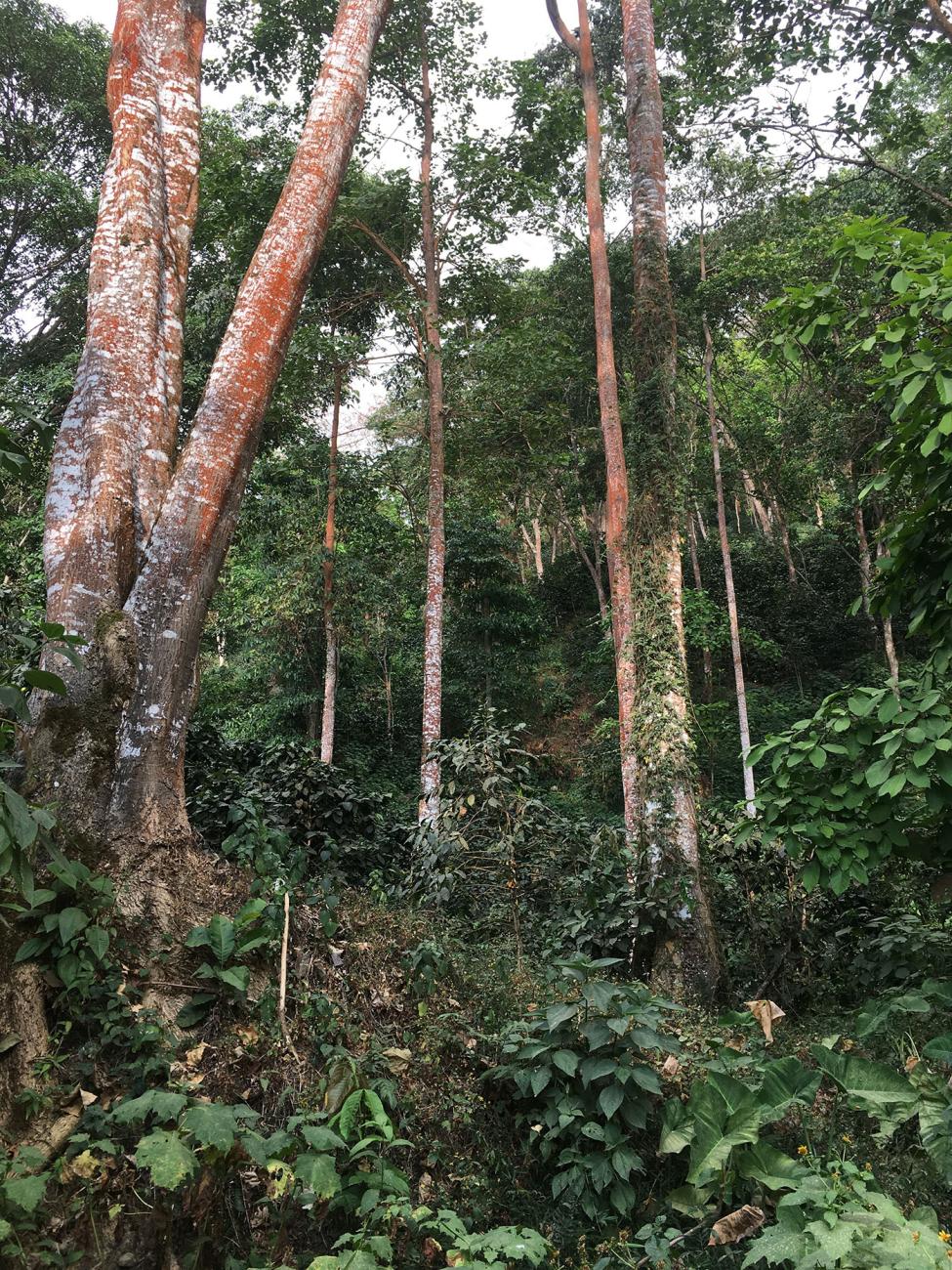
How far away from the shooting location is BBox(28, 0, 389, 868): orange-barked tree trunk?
3.20m

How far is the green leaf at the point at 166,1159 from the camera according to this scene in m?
1.99

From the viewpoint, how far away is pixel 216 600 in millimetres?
17031

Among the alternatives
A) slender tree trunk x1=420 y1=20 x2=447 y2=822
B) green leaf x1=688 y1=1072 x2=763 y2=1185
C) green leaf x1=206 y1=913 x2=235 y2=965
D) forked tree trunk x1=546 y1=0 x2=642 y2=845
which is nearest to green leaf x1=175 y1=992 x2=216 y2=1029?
green leaf x1=206 y1=913 x2=235 y2=965

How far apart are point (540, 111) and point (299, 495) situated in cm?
744

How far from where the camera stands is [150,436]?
3758 mm

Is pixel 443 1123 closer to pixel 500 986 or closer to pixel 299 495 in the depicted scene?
pixel 500 986

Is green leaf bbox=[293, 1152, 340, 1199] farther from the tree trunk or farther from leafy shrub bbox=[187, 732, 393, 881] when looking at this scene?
the tree trunk

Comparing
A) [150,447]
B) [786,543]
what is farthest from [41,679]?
[786,543]

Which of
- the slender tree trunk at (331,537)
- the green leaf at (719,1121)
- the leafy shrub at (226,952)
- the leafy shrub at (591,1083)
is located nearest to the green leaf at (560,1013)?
the leafy shrub at (591,1083)

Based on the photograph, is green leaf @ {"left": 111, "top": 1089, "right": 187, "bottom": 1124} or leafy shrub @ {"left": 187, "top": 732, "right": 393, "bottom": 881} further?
leafy shrub @ {"left": 187, "top": 732, "right": 393, "bottom": 881}

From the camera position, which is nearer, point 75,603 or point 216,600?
point 75,603

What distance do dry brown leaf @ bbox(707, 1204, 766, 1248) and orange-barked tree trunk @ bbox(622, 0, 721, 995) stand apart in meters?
2.14

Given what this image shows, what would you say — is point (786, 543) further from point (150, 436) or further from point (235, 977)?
point (235, 977)

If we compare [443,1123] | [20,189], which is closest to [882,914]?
[443,1123]
